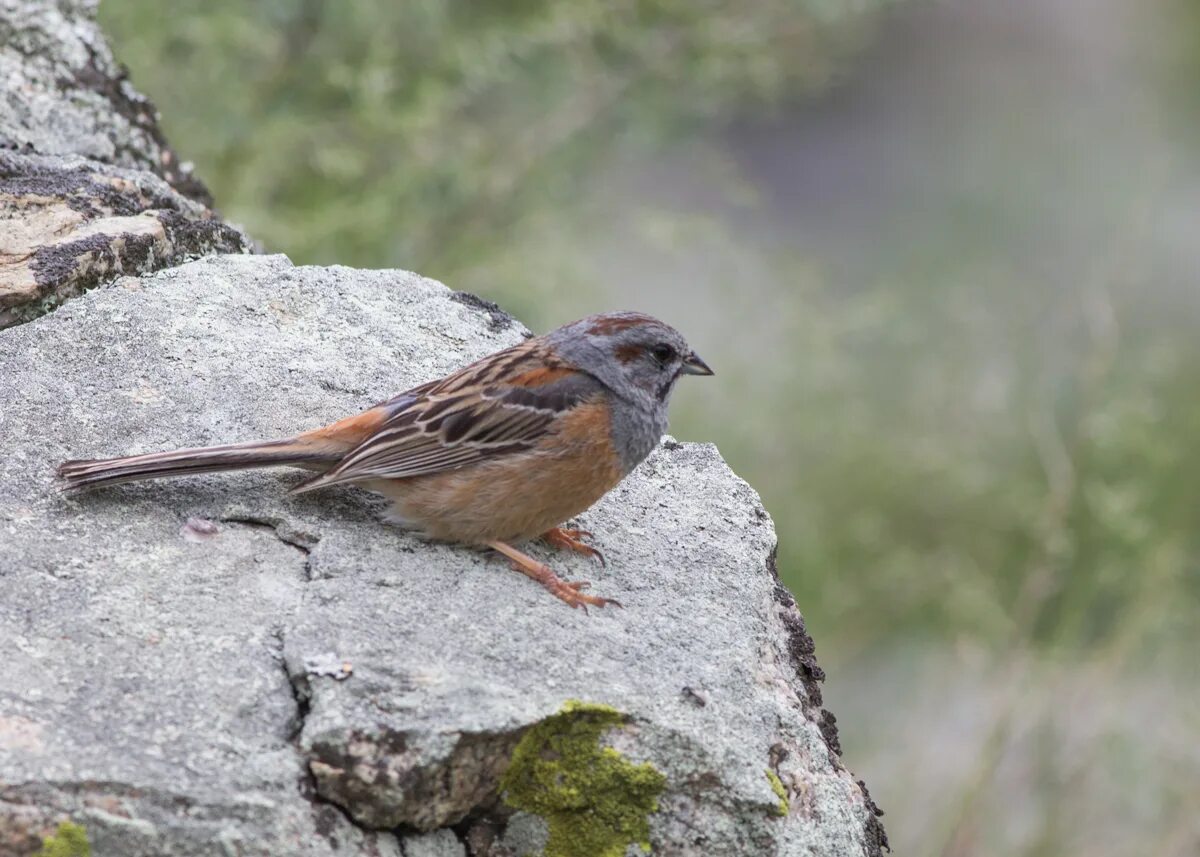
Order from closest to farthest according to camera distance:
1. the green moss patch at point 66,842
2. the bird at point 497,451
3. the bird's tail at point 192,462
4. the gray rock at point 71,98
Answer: the green moss patch at point 66,842
the bird's tail at point 192,462
the bird at point 497,451
the gray rock at point 71,98

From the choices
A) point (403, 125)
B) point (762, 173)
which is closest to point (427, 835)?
point (403, 125)

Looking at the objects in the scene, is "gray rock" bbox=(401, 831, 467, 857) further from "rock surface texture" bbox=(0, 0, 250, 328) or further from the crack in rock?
"rock surface texture" bbox=(0, 0, 250, 328)

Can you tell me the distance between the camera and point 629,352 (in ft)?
13.6

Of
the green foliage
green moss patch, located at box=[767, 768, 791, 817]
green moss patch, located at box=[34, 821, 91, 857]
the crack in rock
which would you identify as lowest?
green moss patch, located at box=[34, 821, 91, 857]

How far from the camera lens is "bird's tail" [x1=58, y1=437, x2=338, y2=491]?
3414mm

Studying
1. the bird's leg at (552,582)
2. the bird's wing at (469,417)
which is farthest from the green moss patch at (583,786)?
the bird's wing at (469,417)

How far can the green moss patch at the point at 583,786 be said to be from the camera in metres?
3.02

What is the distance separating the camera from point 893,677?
25.4ft

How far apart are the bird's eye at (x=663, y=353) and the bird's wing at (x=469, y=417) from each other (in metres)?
0.26

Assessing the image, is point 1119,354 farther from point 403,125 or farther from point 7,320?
Result: point 7,320

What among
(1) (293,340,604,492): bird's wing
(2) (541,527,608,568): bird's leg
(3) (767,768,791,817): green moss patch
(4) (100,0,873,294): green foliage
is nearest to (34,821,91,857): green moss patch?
(1) (293,340,604,492): bird's wing

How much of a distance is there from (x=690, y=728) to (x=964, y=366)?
5.48 metres

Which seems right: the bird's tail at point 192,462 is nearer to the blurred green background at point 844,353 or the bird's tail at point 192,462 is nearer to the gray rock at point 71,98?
the gray rock at point 71,98

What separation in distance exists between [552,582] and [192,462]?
921 mm
